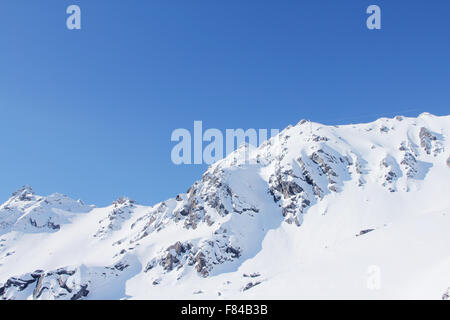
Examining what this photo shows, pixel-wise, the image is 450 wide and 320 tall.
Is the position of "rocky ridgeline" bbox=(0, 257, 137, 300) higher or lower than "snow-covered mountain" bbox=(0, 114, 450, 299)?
lower

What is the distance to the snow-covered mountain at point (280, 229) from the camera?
79.4m

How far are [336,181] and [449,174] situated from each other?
49.5 m

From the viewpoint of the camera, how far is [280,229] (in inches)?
5965

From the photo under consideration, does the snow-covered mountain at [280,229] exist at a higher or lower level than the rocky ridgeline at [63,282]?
higher

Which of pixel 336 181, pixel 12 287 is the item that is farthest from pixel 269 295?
pixel 12 287

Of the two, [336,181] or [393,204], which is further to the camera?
[336,181]

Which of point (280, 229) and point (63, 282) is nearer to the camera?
point (63, 282)

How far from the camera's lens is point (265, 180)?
18225 cm

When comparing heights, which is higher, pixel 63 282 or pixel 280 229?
pixel 280 229

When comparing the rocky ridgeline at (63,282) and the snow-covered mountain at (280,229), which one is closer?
the snow-covered mountain at (280,229)

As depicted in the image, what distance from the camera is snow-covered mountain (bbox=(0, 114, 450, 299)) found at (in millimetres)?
79438
